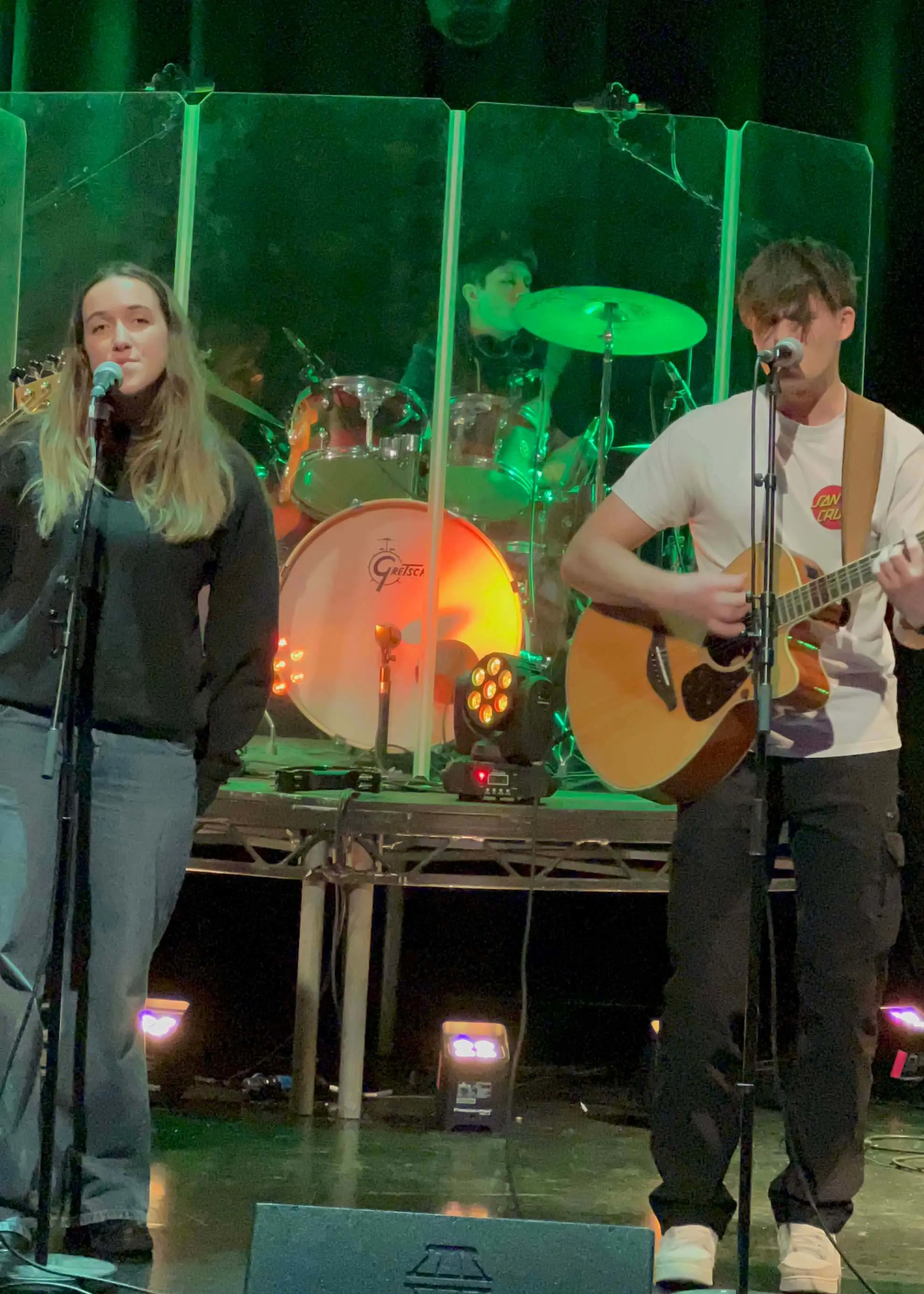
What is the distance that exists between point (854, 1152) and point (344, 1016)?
1.89 metres

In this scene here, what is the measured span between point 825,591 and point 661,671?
41 cm

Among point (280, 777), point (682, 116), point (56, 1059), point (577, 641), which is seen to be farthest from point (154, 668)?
point (682, 116)

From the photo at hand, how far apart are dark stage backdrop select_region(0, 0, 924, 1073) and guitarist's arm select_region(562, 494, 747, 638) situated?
7.87 ft

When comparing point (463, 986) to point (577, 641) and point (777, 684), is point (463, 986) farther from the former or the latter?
point (777, 684)

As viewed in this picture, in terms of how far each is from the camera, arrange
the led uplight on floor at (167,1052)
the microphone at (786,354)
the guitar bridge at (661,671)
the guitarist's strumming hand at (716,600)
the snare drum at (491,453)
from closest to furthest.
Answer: the microphone at (786,354) → the guitarist's strumming hand at (716,600) → the guitar bridge at (661,671) → the led uplight on floor at (167,1052) → the snare drum at (491,453)

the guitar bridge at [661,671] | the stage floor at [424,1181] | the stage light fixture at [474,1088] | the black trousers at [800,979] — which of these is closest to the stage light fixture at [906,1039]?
the stage floor at [424,1181]

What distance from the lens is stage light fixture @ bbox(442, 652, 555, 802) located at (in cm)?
434

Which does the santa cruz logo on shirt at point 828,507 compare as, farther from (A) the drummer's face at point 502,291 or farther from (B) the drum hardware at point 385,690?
(A) the drummer's face at point 502,291

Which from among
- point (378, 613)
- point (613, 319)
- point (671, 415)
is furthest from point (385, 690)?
point (671, 415)

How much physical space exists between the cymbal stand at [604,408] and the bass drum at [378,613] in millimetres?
493

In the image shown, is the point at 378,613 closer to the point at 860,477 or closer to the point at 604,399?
the point at 604,399

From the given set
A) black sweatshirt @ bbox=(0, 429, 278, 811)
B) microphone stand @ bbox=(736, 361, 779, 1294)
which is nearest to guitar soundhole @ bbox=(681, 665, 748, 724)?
microphone stand @ bbox=(736, 361, 779, 1294)

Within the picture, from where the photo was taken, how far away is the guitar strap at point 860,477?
2695mm

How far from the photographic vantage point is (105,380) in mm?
2471
